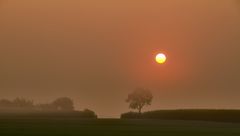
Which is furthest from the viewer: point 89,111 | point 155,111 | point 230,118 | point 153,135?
point 155,111

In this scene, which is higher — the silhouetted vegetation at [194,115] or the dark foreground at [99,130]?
the silhouetted vegetation at [194,115]

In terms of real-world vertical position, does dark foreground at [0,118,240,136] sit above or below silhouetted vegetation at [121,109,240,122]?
below

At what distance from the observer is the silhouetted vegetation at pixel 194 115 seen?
13282 cm

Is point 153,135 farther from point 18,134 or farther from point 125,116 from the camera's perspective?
point 125,116

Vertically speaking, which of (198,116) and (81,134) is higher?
(198,116)

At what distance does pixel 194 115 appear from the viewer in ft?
459

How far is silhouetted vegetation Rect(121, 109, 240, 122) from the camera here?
13282 centimetres

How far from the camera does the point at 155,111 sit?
151 metres

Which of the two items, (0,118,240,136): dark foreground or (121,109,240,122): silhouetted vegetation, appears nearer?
(0,118,240,136): dark foreground

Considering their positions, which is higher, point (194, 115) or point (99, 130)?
point (194, 115)

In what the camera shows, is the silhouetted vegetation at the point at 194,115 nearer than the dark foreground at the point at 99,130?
No

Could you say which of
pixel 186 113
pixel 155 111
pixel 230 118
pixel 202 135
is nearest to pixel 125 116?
pixel 155 111

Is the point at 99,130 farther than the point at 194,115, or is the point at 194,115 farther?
the point at 194,115

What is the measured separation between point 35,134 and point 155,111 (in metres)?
96.5
